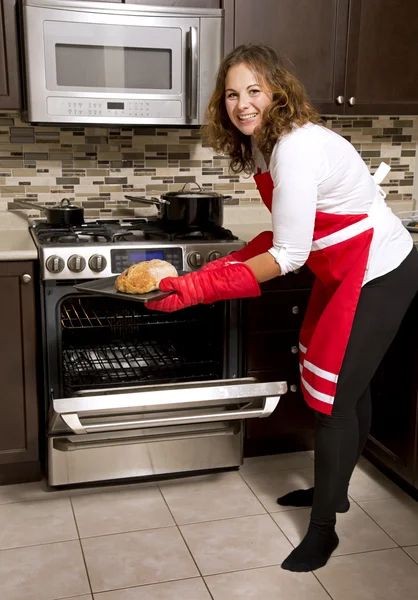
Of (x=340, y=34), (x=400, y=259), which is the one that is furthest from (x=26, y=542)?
(x=340, y=34)

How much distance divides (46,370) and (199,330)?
0.60 metres

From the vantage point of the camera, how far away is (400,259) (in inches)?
82.4

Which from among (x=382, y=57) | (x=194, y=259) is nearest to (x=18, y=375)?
(x=194, y=259)

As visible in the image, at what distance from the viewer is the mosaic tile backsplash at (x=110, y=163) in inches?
114

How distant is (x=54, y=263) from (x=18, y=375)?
0.43m

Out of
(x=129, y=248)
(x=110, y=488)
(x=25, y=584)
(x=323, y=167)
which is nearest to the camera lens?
(x=323, y=167)

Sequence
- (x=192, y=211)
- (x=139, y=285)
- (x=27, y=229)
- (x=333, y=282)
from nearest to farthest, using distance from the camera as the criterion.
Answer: (x=139, y=285), (x=333, y=282), (x=192, y=211), (x=27, y=229)

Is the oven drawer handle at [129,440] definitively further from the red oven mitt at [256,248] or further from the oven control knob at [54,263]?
the red oven mitt at [256,248]

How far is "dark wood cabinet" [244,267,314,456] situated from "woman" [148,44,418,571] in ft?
1.10

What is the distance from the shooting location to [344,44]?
2.77 metres

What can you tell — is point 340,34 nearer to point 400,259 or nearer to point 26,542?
point 400,259

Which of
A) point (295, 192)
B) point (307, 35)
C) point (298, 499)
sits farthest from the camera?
point (307, 35)

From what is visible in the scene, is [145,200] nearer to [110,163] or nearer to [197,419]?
[110,163]

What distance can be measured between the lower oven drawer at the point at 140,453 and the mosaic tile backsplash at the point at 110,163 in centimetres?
100
